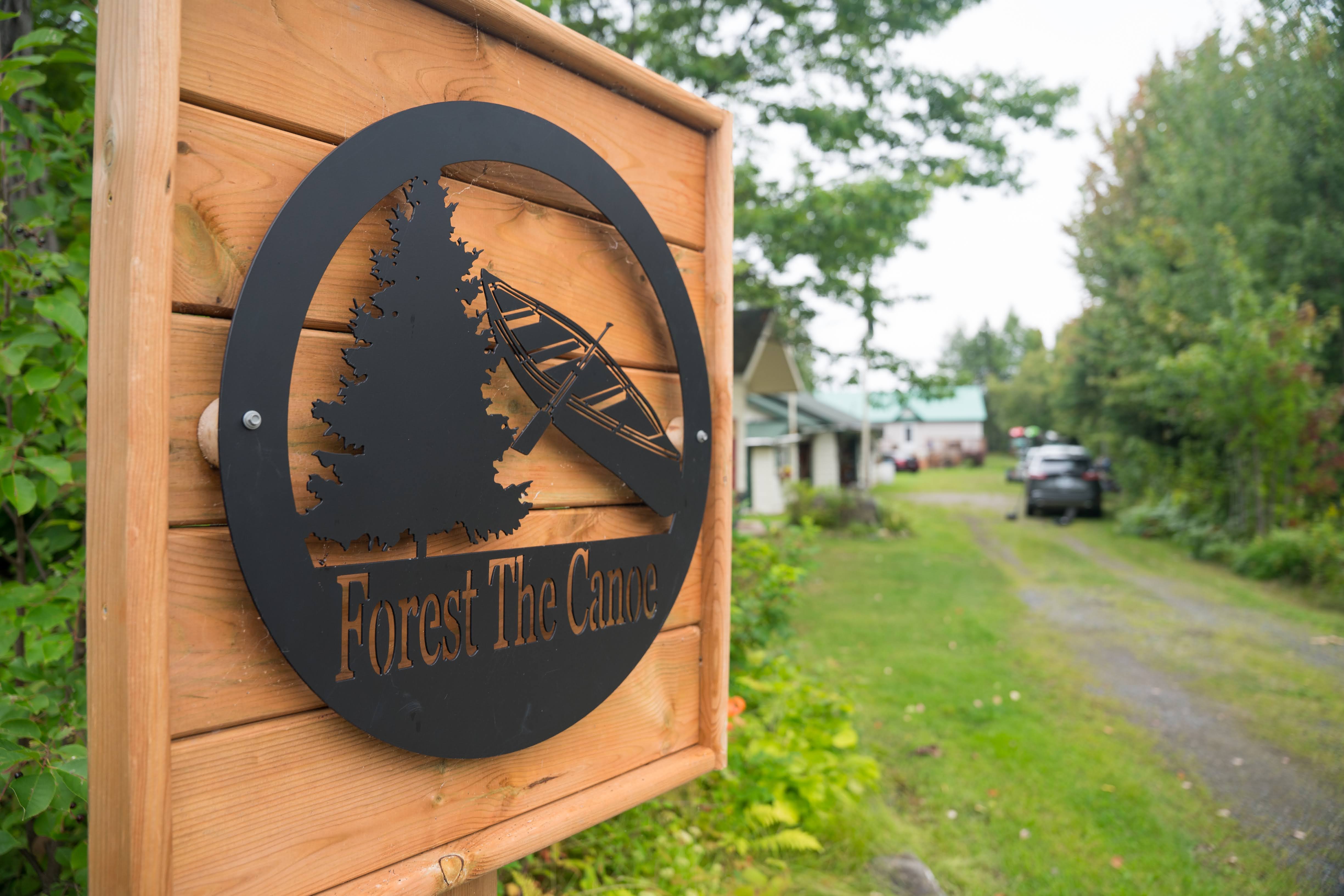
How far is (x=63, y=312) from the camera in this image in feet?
4.44

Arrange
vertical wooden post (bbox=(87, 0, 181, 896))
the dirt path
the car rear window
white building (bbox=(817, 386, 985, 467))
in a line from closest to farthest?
vertical wooden post (bbox=(87, 0, 181, 896)), the dirt path, the car rear window, white building (bbox=(817, 386, 985, 467))

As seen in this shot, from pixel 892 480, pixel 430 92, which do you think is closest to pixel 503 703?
pixel 430 92

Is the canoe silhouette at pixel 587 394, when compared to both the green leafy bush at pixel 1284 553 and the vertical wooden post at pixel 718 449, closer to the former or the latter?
the vertical wooden post at pixel 718 449

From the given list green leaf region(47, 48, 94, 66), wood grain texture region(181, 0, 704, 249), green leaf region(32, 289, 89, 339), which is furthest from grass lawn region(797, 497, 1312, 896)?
green leaf region(47, 48, 94, 66)

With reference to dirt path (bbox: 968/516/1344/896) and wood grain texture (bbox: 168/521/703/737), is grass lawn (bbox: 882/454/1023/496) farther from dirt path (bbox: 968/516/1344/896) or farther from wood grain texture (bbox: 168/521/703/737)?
wood grain texture (bbox: 168/521/703/737)

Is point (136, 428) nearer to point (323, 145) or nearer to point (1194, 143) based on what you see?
point (323, 145)

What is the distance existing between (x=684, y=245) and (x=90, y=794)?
1.32 m

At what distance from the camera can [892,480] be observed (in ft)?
97.4

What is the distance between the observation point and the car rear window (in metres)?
14.9

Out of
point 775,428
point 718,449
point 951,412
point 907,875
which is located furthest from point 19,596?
point 951,412

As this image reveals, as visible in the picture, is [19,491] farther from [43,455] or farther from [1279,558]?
[1279,558]

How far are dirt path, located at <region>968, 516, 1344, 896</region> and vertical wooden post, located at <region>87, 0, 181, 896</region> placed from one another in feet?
12.4

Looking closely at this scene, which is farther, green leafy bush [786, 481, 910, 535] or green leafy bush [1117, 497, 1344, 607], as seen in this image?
green leafy bush [786, 481, 910, 535]

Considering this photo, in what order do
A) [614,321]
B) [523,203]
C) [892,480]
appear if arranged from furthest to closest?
[892,480] < [614,321] < [523,203]
